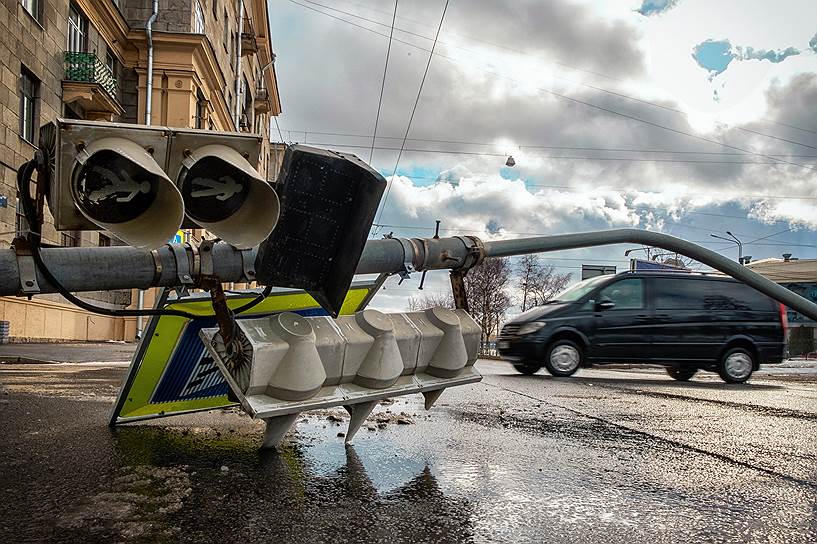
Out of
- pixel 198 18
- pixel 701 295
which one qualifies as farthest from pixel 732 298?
pixel 198 18

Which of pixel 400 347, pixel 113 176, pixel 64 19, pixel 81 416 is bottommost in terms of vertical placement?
pixel 81 416

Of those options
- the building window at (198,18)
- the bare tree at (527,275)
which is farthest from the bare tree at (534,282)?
the building window at (198,18)

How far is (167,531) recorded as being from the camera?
219 cm

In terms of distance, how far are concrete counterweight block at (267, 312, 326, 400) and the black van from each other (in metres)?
9.47

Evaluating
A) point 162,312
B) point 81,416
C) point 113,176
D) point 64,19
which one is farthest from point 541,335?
point 64,19

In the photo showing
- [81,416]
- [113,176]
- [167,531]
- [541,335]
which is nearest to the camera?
[167,531]

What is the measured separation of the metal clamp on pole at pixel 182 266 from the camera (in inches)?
117

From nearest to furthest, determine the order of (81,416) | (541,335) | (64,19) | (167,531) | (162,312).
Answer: (167,531)
(162,312)
(81,416)
(541,335)
(64,19)

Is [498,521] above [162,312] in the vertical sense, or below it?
below

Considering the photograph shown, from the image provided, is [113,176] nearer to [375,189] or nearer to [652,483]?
[375,189]

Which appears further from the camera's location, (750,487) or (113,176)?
(750,487)

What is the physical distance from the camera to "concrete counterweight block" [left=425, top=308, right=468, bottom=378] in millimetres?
3527

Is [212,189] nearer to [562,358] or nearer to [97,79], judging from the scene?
[562,358]

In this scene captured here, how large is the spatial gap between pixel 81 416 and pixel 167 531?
2.90 metres
